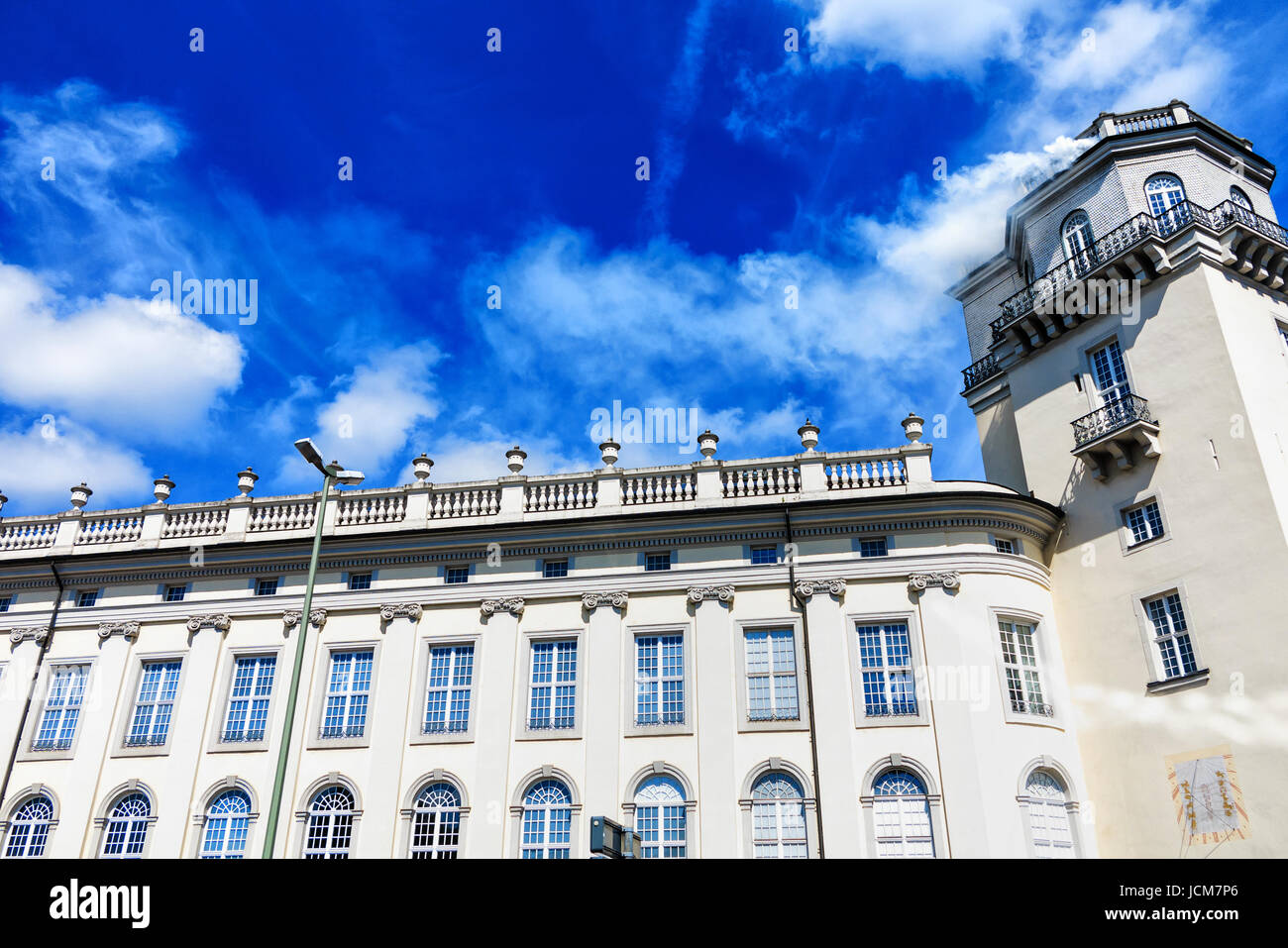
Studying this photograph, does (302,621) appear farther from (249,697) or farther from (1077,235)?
(1077,235)

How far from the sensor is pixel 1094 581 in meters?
29.5

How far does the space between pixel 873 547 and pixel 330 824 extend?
18308 millimetres

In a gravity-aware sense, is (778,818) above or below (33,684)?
below

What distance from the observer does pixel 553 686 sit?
28.9m

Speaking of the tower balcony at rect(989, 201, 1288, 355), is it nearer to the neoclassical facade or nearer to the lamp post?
the neoclassical facade

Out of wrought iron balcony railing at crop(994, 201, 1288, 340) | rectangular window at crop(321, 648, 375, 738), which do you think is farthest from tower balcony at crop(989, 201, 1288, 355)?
rectangular window at crop(321, 648, 375, 738)

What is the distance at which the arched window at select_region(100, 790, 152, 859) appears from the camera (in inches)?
1126

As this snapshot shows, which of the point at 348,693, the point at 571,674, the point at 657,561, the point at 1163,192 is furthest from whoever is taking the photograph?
the point at 1163,192

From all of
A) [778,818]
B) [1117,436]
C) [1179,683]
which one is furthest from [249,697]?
[1117,436]

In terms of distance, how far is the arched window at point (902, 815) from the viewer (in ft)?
82.8

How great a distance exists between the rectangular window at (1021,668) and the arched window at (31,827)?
2940 cm
